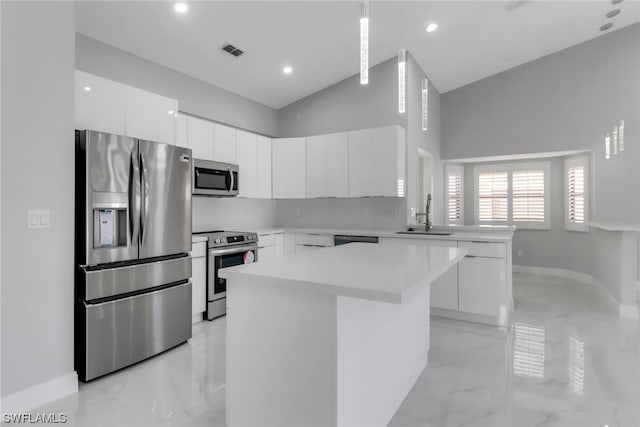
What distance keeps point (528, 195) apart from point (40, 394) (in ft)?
23.3

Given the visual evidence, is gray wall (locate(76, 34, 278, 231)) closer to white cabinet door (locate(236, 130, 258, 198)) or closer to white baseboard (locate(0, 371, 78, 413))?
white cabinet door (locate(236, 130, 258, 198))

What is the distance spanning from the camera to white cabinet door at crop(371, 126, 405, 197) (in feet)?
14.1

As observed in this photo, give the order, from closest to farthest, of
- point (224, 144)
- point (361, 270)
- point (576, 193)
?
point (361, 270), point (224, 144), point (576, 193)

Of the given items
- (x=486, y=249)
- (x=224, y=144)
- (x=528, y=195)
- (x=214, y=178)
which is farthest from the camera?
(x=528, y=195)

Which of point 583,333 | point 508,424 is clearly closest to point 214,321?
point 508,424

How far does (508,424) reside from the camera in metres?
1.94

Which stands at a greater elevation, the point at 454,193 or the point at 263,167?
the point at 263,167

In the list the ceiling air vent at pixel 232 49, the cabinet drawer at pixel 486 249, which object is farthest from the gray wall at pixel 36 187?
the cabinet drawer at pixel 486 249

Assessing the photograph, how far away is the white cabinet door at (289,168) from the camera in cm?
492

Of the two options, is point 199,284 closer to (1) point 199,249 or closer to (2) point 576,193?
(1) point 199,249

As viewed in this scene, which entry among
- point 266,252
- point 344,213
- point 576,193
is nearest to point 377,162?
point 344,213

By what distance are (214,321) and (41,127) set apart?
7.83 ft

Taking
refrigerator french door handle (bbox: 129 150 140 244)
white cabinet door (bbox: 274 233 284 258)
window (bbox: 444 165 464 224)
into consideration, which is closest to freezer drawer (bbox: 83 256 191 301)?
refrigerator french door handle (bbox: 129 150 140 244)

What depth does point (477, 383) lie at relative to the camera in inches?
94.0
